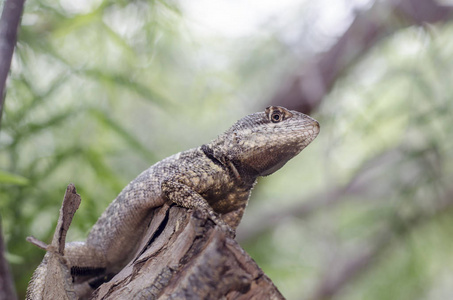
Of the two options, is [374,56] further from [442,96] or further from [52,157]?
[52,157]

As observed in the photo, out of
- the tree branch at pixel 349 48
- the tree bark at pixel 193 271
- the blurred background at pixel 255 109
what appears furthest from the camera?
the tree branch at pixel 349 48

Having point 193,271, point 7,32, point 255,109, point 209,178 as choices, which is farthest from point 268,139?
point 255,109

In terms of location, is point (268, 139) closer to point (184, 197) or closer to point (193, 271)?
point (184, 197)

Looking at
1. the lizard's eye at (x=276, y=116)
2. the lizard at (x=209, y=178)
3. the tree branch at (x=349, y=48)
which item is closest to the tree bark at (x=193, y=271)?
the lizard at (x=209, y=178)

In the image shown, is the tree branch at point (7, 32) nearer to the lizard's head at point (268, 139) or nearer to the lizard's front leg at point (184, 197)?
the lizard's front leg at point (184, 197)

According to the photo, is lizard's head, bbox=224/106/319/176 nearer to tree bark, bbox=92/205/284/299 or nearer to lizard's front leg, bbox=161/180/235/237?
lizard's front leg, bbox=161/180/235/237

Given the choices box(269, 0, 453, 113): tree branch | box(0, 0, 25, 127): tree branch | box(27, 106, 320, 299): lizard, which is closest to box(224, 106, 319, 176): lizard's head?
box(27, 106, 320, 299): lizard
